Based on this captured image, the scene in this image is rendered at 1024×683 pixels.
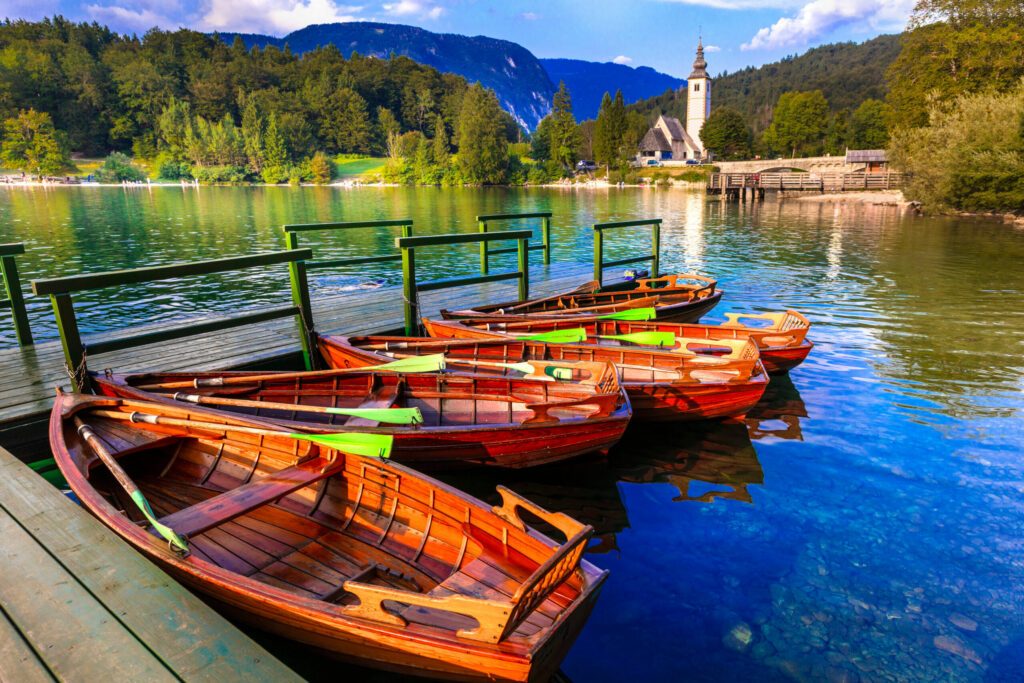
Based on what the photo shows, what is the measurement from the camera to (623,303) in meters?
12.0

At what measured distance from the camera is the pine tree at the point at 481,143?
374 ft

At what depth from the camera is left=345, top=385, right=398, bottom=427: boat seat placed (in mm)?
6539

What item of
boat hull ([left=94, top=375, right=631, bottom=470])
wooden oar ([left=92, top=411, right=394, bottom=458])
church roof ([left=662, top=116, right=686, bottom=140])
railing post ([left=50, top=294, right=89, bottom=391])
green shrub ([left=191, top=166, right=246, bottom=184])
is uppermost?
church roof ([left=662, top=116, right=686, bottom=140])

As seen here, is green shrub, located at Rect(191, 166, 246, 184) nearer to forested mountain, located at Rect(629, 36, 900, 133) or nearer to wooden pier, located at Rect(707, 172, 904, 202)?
wooden pier, located at Rect(707, 172, 904, 202)

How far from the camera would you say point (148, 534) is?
406cm

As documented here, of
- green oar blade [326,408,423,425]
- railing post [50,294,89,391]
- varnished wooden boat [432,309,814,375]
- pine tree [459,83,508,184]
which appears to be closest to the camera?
green oar blade [326,408,423,425]

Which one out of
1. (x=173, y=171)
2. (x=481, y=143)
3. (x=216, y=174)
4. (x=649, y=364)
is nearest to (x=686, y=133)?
(x=481, y=143)

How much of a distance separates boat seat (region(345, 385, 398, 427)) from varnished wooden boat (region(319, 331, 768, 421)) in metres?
0.95

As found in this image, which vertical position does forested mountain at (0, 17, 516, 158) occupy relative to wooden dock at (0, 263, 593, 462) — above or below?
above

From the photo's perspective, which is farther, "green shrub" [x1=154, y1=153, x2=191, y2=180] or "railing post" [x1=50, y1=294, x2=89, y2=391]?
"green shrub" [x1=154, y1=153, x2=191, y2=180]

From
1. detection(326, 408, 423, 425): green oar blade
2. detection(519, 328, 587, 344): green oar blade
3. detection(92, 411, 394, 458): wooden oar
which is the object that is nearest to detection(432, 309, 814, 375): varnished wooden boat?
detection(519, 328, 587, 344): green oar blade

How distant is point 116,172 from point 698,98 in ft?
400

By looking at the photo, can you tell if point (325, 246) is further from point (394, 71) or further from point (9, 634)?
point (394, 71)

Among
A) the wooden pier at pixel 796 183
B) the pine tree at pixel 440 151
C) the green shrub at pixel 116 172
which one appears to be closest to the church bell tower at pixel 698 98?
the pine tree at pixel 440 151
